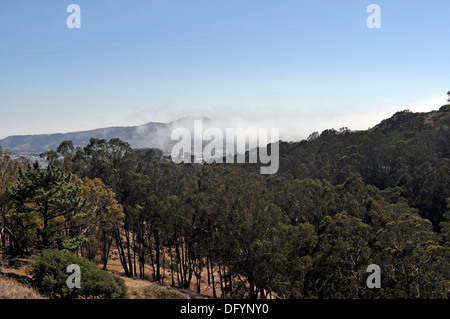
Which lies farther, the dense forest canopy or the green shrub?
the dense forest canopy

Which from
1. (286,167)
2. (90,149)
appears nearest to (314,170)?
(286,167)

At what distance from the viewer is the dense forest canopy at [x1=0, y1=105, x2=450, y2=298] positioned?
1742 centimetres

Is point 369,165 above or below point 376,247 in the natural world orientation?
above

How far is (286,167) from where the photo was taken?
212 feet

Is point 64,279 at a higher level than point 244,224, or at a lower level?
lower

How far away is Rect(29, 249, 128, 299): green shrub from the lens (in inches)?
600

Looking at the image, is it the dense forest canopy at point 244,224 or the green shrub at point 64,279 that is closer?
the green shrub at point 64,279

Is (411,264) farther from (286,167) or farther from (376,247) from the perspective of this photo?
(286,167)

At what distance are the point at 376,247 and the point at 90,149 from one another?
3765 cm

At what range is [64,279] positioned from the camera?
15.5 metres

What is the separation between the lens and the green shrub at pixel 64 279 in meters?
15.2

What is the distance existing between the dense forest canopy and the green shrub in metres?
3.25

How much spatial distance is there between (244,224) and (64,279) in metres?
11.5

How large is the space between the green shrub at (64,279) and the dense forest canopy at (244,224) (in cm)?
325
